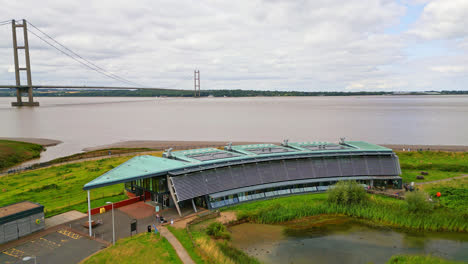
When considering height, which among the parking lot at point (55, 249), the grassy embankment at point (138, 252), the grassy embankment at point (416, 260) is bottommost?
the grassy embankment at point (416, 260)

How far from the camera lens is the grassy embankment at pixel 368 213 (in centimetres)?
3534

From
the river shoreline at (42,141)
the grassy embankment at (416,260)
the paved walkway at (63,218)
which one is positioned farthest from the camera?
the river shoreline at (42,141)

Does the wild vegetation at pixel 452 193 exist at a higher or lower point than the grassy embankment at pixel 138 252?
higher

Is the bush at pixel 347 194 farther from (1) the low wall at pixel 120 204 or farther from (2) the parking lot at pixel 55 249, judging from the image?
(2) the parking lot at pixel 55 249

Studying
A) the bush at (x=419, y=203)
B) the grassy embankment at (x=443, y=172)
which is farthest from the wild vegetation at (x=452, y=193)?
the bush at (x=419, y=203)

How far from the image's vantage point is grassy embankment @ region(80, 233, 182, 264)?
89.5ft

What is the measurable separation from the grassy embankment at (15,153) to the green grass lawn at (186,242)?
58816 millimetres

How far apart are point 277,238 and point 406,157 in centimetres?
5014

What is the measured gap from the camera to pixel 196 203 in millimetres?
40812

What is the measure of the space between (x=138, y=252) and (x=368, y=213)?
84.3 ft

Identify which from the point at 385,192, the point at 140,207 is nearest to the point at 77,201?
the point at 140,207

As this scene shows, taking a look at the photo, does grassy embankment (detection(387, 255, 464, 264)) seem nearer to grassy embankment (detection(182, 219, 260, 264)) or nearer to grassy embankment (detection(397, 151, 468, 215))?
grassy embankment (detection(182, 219, 260, 264))

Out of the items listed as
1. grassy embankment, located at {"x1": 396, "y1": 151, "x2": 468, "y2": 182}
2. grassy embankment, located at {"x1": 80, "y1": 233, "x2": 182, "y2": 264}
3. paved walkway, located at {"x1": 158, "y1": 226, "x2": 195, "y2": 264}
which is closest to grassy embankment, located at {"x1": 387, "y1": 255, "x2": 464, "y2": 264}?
paved walkway, located at {"x1": 158, "y1": 226, "x2": 195, "y2": 264}

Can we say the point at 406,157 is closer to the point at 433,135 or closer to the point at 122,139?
the point at 433,135
